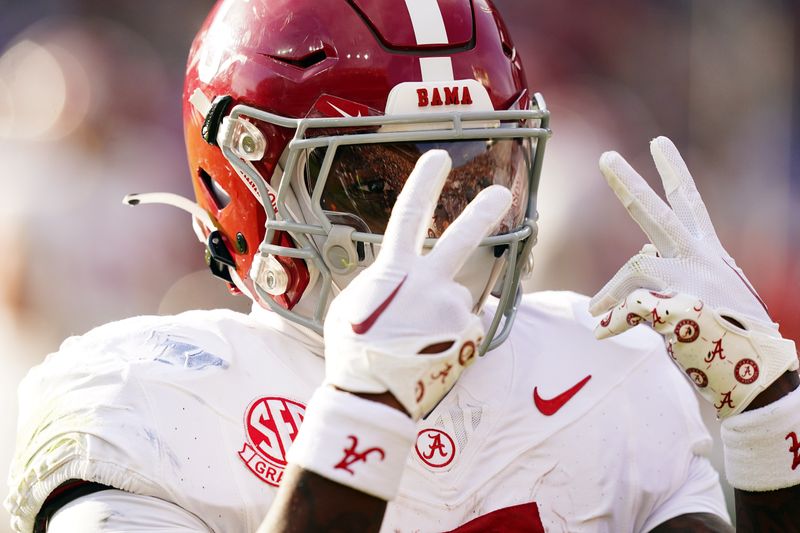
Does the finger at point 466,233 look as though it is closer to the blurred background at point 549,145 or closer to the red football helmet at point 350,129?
the red football helmet at point 350,129

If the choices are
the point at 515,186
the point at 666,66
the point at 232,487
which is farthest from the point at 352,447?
the point at 666,66

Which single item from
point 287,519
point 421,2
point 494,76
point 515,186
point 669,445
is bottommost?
point 669,445

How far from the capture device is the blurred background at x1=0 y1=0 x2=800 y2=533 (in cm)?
423

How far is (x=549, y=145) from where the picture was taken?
4512 millimetres

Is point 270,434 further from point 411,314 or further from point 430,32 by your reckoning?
point 430,32

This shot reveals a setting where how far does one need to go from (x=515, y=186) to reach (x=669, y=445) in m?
0.52

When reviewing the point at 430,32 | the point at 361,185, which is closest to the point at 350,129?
the point at 361,185

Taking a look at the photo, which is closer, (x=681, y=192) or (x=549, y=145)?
(x=681, y=192)

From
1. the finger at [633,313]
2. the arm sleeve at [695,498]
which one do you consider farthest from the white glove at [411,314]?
the arm sleeve at [695,498]

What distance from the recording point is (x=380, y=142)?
1.64 meters

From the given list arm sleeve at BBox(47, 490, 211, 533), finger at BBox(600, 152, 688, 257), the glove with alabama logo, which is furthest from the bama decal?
finger at BBox(600, 152, 688, 257)

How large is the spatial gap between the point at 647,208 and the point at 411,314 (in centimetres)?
51

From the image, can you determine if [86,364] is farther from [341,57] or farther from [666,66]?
[666,66]

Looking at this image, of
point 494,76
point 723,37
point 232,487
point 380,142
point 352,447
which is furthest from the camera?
point 723,37
